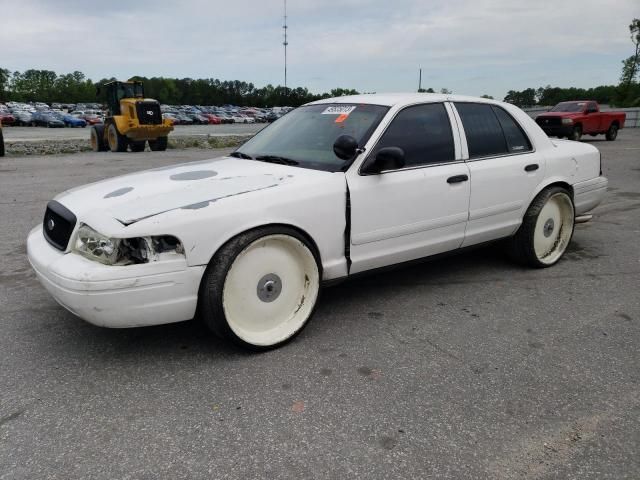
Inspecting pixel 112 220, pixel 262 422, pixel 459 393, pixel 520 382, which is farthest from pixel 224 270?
pixel 520 382

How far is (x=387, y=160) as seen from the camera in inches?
132

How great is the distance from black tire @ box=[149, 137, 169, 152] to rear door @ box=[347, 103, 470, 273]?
17206mm

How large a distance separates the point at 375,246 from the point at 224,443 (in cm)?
171

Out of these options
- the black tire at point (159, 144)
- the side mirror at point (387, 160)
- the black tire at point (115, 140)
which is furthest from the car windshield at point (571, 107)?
the side mirror at point (387, 160)

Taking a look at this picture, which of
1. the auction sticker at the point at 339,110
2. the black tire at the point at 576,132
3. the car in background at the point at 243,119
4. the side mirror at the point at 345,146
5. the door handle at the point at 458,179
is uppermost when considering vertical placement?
the auction sticker at the point at 339,110

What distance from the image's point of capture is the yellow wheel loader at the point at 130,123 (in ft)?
59.7

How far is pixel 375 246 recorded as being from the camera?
356 centimetres

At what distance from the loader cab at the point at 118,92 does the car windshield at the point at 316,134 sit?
17091mm

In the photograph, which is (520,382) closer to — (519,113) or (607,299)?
(607,299)

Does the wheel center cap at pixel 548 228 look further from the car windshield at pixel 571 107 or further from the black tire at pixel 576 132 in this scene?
the car windshield at pixel 571 107

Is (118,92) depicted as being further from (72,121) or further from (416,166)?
(72,121)

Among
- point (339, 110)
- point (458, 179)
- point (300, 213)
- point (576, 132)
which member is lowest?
point (576, 132)

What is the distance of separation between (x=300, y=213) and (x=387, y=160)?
2.24 feet

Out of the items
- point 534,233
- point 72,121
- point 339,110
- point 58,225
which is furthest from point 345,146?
point 72,121
